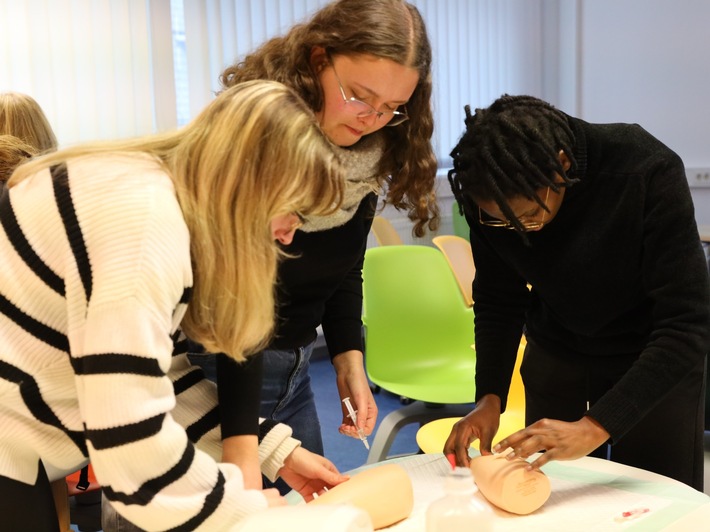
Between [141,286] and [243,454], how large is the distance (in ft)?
1.33

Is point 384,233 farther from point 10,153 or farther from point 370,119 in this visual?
point 370,119

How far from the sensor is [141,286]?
0.73 metres

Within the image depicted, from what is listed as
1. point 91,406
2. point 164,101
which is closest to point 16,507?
point 91,406

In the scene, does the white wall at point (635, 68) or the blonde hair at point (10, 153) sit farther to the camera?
the white wall at point (635, 68)

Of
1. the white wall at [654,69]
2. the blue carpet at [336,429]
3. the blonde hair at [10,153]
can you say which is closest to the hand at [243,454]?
the blonde hair at [10,153]

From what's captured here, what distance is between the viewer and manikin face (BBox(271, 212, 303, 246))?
2.92 feet

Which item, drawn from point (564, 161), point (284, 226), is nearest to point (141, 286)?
point (284, 226)

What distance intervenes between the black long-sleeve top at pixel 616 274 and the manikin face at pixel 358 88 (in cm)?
31

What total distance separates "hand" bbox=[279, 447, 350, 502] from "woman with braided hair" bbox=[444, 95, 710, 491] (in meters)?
0.27

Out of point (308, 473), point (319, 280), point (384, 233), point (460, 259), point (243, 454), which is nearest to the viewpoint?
point (243, 454)

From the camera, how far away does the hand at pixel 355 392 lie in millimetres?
1479

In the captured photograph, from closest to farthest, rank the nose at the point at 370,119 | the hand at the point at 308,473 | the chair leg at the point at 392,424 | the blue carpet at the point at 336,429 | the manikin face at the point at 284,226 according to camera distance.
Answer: the manikin face at the point at 284,226 → the hand at the point at 308,473 → the nose at the point at 370,119 → the chair leg at the point at 392,424 → the blue carpet at the point at 336,429

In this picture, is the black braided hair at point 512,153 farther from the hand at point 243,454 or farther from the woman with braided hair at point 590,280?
the hand at point 243,454

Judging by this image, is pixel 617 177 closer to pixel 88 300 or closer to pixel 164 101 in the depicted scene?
pixel 88 300
